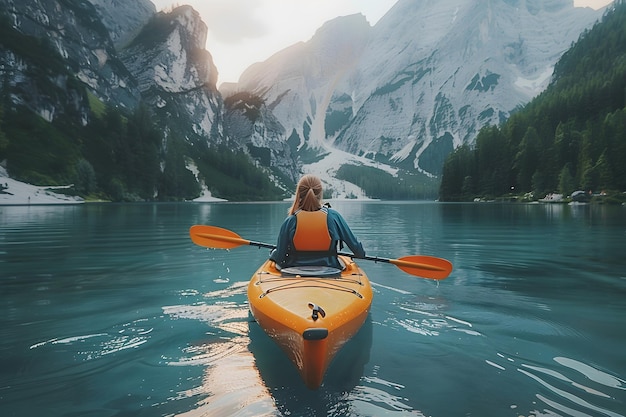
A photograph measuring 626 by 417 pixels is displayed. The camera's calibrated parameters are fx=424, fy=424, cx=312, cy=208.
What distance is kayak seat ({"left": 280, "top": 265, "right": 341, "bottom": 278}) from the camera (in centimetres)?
752

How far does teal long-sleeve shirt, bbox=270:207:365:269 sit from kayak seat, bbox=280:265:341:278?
0.10 m

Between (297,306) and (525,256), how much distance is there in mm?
15141

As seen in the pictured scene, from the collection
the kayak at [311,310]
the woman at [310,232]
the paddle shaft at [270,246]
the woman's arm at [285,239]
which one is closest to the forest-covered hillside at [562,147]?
the paddle shaft at [270,246]

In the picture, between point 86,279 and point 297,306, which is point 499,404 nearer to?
point 297,306

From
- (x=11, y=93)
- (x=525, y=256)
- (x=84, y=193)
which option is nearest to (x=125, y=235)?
(x=525, y=256)

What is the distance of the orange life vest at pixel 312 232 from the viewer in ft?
25.0

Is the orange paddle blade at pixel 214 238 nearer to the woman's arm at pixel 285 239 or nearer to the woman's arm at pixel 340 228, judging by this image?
the woman's arm at pixel 285 239

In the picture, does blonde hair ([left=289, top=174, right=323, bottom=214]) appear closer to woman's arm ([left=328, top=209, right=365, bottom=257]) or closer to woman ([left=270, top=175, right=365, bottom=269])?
woman ([left=270, top=175, right=365, bottom=269])

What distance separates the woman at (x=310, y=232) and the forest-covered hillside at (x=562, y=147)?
85.0 meters

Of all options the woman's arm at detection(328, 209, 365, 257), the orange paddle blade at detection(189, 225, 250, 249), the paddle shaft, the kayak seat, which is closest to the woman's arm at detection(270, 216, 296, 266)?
the kayak seat

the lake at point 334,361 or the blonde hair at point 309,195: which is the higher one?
the blonde hair at point 309,195

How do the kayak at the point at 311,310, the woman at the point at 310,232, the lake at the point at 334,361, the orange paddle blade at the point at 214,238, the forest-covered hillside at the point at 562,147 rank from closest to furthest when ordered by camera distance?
1. the kayak at the point at 311,310
2. the lake at the point at 334,361
3. the woman at the point at 310,232
4. the orange paddle blade at the point at 214,238
5. the forest-covered hillside at the point at 562,147

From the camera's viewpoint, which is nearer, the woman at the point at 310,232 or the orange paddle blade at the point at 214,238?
the woman at the point at 310,232

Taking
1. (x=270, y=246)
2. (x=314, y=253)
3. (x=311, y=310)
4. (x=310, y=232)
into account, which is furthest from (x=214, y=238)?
(x=311, y=310)
